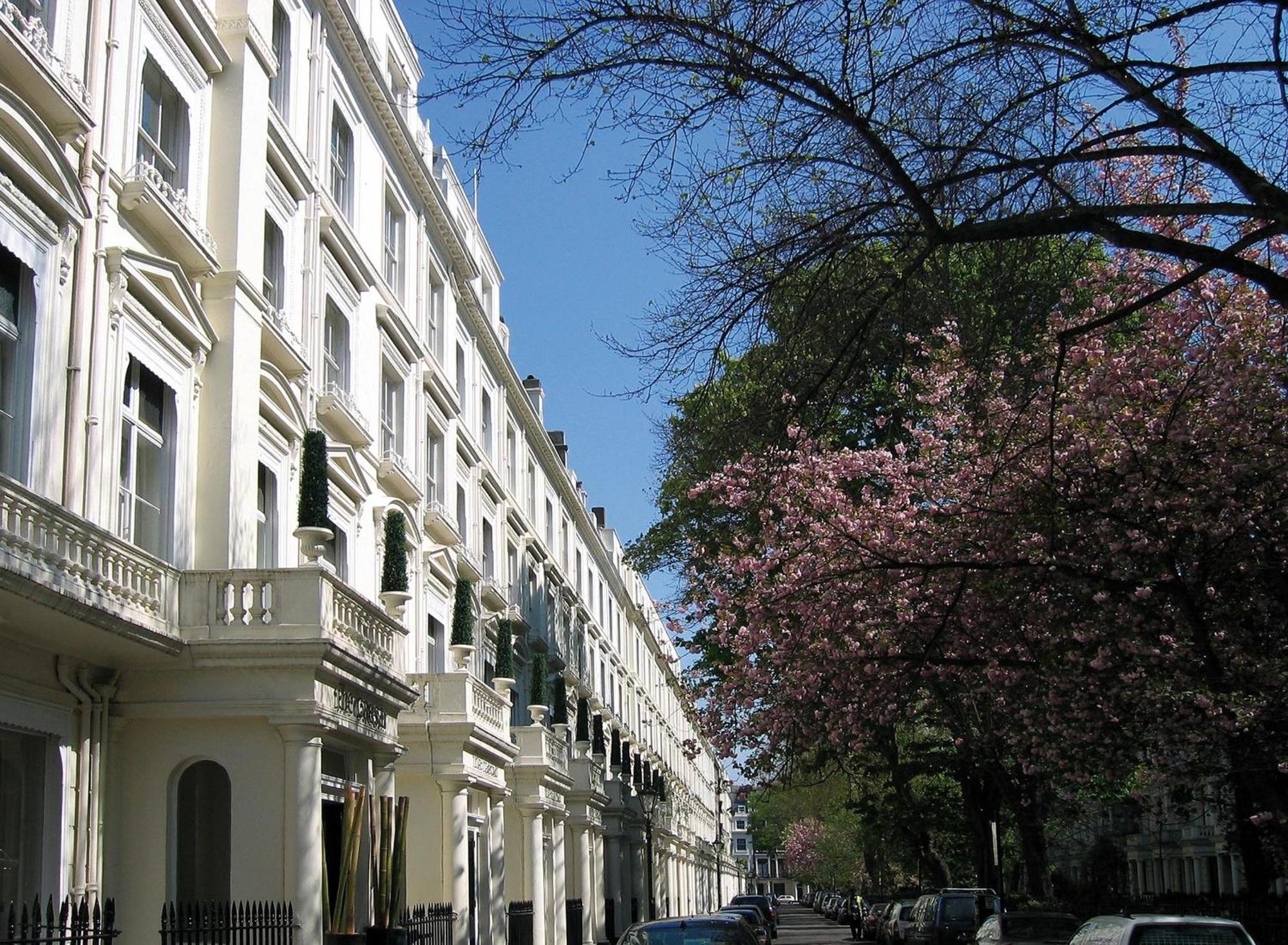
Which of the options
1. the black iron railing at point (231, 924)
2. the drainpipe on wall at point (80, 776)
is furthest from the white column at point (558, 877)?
the drainpipe on wall at point (80, 776)

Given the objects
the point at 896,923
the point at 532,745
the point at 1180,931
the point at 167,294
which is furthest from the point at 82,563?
the point at 896,923

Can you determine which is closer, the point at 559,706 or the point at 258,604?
the point at 258,604

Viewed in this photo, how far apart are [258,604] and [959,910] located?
17543 millimetres

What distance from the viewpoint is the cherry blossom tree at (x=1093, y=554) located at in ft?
54.2

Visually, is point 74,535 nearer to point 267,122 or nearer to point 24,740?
point 24,740

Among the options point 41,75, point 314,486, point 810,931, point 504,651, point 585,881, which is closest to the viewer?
point 41,75

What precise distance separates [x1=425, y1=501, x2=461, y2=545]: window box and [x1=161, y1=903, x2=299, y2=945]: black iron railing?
1108 cm

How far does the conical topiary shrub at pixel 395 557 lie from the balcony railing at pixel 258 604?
5.26 m

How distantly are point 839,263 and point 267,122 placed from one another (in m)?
9.52

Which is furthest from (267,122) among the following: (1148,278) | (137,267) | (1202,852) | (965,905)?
(1202,852)

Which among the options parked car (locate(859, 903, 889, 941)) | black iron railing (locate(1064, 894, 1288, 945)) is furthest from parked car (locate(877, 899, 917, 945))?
black iron railing (locate(1064, 894, 1288, 945))

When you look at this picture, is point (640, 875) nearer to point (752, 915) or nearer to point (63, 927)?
point (752, 915)

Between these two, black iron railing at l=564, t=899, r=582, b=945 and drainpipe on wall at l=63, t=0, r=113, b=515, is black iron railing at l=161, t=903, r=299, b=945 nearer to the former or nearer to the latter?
drainpipe on wall at l=63, t=0, r=113, b=515

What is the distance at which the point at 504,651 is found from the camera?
89.6 ft
